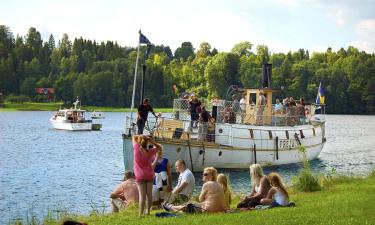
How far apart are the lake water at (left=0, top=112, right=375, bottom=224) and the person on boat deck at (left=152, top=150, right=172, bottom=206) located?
4497 millimetres

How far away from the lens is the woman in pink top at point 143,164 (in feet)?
48.5

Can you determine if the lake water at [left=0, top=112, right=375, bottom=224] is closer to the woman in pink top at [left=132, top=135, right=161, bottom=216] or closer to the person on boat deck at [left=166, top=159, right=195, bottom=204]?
the person on boat deck at [left=166, top=159, right=195, bottom=204]

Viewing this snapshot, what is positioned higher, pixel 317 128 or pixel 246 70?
pixel 246 70

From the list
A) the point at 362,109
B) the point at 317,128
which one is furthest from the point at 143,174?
the point at 362,109

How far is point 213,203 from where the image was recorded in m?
15.1

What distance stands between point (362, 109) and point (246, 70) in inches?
1226

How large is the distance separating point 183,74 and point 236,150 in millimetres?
121959

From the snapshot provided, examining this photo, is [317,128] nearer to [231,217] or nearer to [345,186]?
[345,186]

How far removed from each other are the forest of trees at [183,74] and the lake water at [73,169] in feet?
175

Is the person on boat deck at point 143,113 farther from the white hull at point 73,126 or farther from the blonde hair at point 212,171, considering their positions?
the white hull at point 73,126

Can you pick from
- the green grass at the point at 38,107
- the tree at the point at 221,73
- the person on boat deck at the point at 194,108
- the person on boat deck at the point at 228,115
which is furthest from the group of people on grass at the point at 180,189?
the green grass at the point at 38,107

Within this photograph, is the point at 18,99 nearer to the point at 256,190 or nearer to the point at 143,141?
the point at 256,190

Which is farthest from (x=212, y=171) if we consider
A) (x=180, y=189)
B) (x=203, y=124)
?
(x=203, y=124)

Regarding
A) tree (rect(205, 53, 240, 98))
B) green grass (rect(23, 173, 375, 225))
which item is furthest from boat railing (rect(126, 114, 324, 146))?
tree (rect(205, 53, 240, 98))
